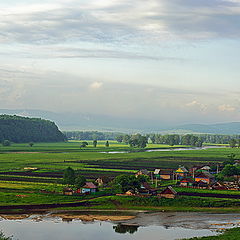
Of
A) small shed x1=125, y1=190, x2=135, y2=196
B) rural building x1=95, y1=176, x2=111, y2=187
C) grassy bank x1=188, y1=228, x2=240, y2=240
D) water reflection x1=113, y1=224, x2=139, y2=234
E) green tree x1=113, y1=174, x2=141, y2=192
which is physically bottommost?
water reflection x1=113, y1=224, x2=139, y2=234

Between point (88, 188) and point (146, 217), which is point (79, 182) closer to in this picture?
point (88, 188)

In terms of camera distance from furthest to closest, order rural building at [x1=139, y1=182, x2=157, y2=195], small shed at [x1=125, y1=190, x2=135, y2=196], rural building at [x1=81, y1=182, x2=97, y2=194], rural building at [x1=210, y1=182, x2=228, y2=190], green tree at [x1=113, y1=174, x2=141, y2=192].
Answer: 1. rural building at [x1=210, y1=182, x2=228, y2=190]
2. rural building at [x1=81, y1=182, x2=97, y2=194]
3. rural building at [x1=139, y1=182, x2=157, y2=195]
4. green tree at [x1=113, y1=174, x2=141, y2=192]
5. small shed at [x1=125, y1=190, x2=135, y2=196]

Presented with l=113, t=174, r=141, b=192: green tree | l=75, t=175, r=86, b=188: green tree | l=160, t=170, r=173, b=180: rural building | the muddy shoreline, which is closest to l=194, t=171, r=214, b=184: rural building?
l=160, t=170, r=173, b=180: rural building

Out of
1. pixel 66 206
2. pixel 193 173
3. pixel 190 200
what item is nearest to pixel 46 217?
pixel 66 206

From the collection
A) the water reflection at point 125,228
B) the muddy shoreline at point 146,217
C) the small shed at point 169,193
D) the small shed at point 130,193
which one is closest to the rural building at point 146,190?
the small shed at point 130,193

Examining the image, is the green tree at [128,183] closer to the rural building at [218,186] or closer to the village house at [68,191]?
the village house at [68,191]

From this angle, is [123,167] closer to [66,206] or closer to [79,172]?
[79,172]

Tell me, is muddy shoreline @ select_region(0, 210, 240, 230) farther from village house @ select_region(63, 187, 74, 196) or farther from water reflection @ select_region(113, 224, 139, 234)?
village house @ select_region(63, 187, 74, 196)

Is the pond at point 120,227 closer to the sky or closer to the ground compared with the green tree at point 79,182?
closer to the ground

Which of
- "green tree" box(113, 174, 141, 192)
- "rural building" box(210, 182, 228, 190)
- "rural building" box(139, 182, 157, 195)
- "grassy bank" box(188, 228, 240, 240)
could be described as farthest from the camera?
"rural building" box(210, 182, 228, 190)

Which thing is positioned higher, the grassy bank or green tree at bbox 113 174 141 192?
green tree at bbox 113 174 141 192
